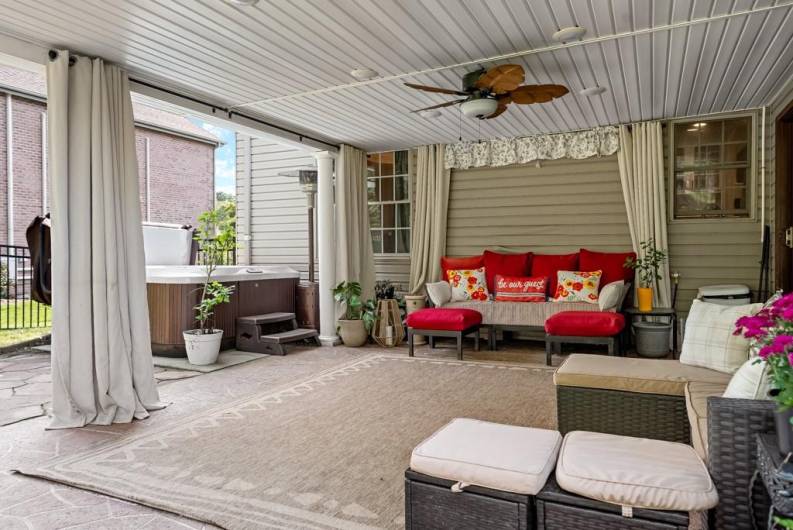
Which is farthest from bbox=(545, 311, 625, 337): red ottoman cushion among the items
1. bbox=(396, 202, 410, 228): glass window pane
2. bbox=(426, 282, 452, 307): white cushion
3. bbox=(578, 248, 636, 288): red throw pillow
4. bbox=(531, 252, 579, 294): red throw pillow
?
bbox=(396, 202, 410, 228): glass window pane

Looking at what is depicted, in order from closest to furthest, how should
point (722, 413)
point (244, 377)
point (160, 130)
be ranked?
point (722, 413) → point (244, 377) → point (160, 130)

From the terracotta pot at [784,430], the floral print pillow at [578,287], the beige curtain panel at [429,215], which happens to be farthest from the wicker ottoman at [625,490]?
the beige curtain panel at [429,215]

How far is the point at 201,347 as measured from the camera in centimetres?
516

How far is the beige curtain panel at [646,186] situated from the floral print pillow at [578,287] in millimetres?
667

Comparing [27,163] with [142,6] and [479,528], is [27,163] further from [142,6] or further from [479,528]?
[479,528]

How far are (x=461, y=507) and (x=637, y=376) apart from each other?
1.44 m

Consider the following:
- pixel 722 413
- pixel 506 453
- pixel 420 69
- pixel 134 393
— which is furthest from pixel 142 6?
pixel 722 413

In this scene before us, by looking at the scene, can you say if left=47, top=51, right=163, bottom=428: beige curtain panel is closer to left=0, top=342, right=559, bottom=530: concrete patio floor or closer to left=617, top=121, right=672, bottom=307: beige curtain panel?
left=0, top=342, right=559, bottom=530: concrete patio floor

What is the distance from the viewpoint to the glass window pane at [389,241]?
732 cm

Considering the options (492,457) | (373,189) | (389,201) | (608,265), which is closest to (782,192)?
(608,265)

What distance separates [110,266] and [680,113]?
17.9ft

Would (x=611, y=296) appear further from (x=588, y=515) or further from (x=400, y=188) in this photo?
(x=588, y=515)

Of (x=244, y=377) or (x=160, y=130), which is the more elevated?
(x=160, y=130)

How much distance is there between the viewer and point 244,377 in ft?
15.3
